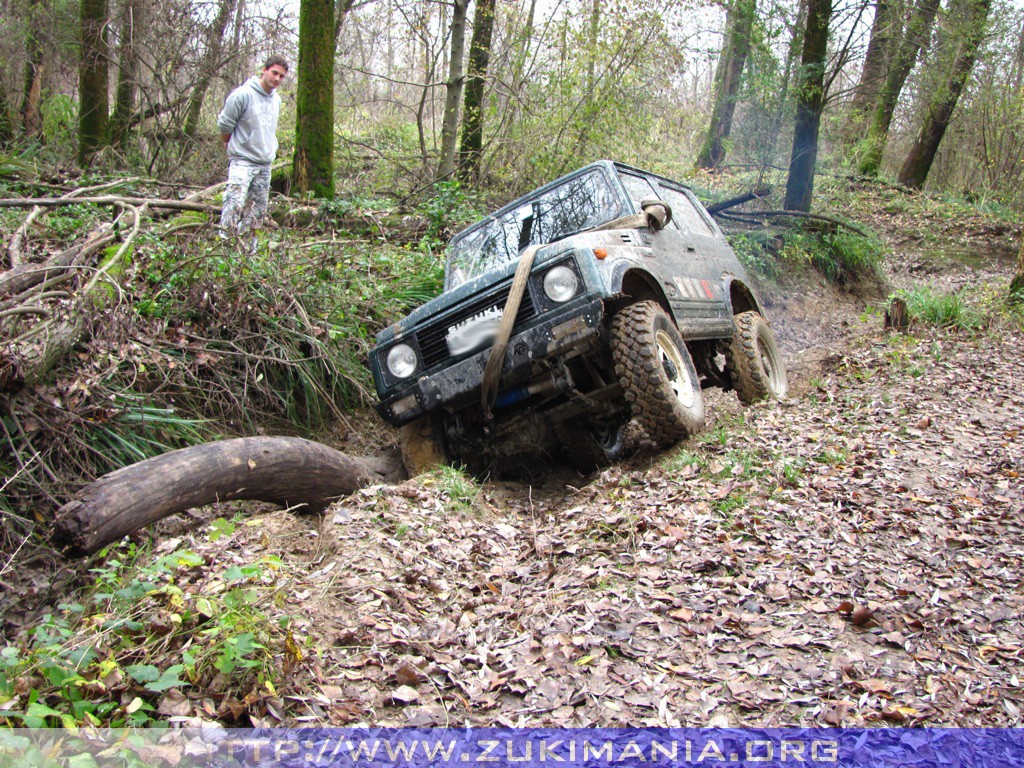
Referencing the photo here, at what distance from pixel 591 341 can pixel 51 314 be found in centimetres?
296

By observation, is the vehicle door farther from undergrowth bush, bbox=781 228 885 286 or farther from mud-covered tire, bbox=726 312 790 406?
undergrowth bush, bbox=781 228 885 286

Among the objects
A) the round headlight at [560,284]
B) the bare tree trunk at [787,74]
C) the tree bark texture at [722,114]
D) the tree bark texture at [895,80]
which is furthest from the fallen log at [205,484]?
the tree bark texture at [722,114]

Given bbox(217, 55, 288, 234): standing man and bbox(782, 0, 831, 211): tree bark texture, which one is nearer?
bbox(217, 55, 288, 234): standing man

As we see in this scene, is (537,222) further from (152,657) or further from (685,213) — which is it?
(152,657)

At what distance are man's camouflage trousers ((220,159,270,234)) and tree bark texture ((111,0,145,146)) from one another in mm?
4066

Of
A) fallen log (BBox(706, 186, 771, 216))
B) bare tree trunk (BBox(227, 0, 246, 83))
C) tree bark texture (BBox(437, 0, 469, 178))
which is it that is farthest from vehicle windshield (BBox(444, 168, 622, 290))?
fallen log (BBox(706, 186, 771, 216))

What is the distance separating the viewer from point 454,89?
10141 mm

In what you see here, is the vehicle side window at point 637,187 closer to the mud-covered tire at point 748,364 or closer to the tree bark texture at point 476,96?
the mud-covered tire at point 748,364

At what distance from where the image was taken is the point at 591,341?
4.43 meters

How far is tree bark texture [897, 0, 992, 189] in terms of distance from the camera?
14414 millimetres

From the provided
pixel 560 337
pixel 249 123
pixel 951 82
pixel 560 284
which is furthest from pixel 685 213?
pixel 951 82

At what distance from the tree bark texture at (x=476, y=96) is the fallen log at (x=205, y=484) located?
289 inches

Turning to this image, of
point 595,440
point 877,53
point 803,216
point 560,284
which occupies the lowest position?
point 595,440

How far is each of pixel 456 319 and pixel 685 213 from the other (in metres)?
3.06
